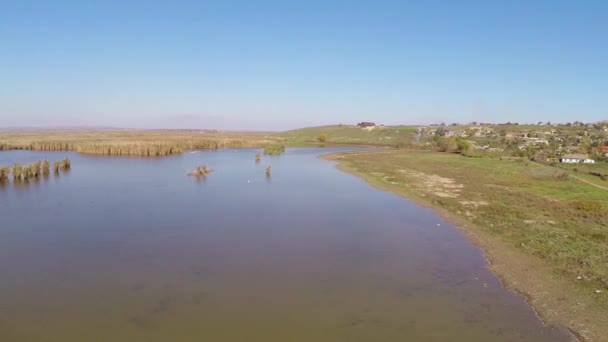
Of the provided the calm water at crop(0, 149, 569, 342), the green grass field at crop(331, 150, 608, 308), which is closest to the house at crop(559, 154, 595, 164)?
the green grass field at crop(331, 150, 608, 308)

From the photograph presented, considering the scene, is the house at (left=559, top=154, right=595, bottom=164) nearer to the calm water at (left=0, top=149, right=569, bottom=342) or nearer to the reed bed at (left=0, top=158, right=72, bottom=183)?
the calm water at (left=0, top=149, right=569, bottom=342)

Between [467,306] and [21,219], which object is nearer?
Answer: [467,306]

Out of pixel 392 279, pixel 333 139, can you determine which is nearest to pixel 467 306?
pixel 392 279

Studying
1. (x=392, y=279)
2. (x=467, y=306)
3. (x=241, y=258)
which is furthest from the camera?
(x=241, y=258)

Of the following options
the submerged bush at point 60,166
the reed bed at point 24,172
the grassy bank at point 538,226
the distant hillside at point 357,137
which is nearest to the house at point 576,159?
the grassy bank at point 538,226

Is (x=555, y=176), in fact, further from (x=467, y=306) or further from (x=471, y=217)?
(x=467, y=306)

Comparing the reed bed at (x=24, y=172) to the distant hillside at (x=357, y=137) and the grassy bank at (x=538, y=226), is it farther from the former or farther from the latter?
the distant hillside at (x=357, y=137)

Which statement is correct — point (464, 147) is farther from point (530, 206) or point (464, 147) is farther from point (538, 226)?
point (538, 226)
